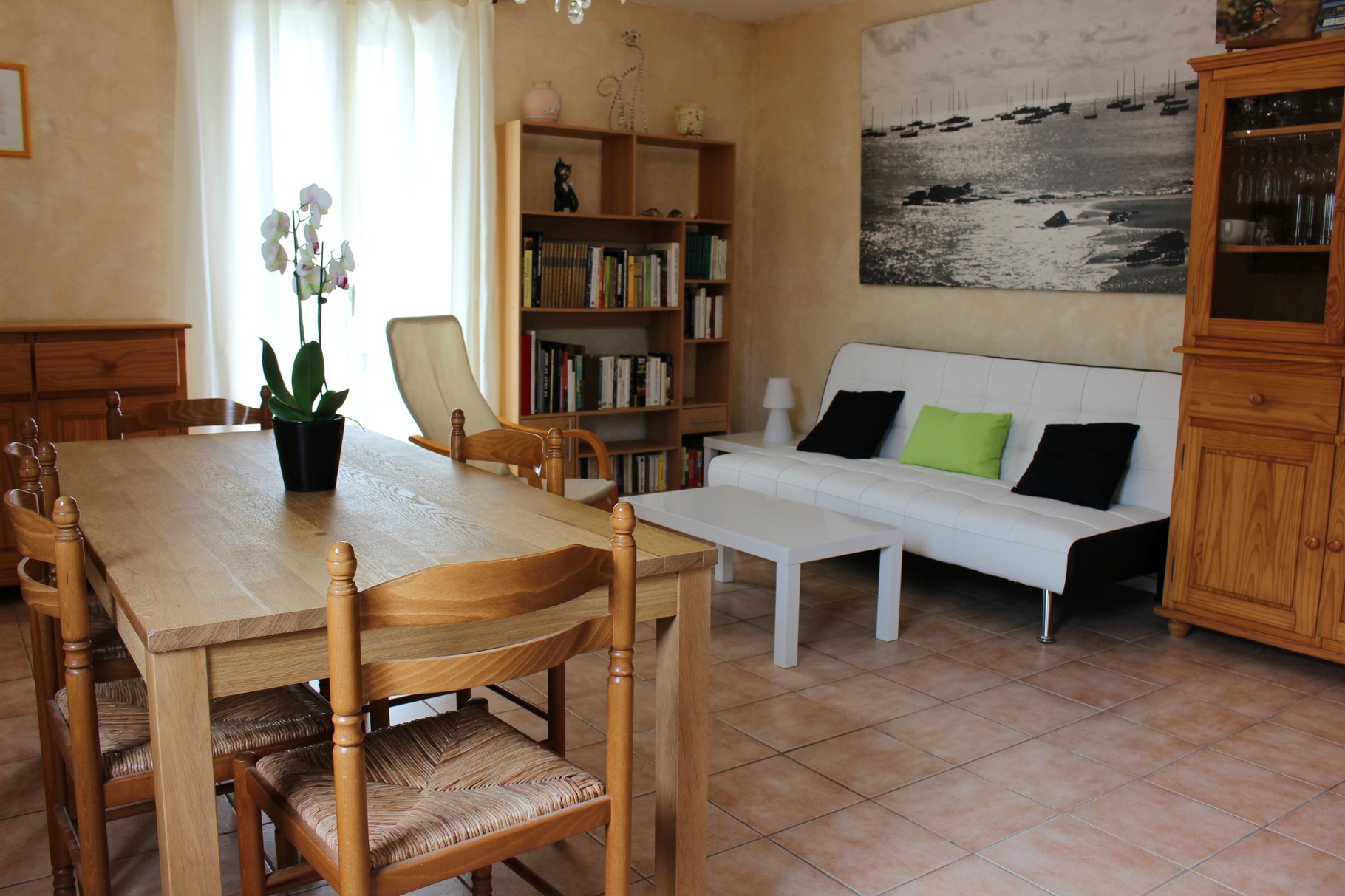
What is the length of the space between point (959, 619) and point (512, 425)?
6.51 ft

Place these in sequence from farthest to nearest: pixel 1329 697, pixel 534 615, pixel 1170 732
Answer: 1. pixel 1329 697
2. pixel 1170 732
3. pixel 534 615

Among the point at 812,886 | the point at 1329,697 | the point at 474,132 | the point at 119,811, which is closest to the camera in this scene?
the point at 119,811

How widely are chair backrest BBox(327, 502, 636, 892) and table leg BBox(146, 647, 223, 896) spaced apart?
17 centimetres

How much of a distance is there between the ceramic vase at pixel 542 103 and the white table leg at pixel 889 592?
2649mm

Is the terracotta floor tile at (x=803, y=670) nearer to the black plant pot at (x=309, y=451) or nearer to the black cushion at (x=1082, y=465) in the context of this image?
the black cushion at (x=1082, y=465)

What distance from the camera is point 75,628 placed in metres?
1.67

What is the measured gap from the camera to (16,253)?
4098 mm

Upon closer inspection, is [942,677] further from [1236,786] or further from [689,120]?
[689,120]

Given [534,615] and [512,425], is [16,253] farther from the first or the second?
[534,615]

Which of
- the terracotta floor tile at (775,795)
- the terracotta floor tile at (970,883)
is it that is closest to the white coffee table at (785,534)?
the terracotta floor tile at (775,795)

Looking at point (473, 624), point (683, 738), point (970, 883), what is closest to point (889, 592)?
point (970, 883)

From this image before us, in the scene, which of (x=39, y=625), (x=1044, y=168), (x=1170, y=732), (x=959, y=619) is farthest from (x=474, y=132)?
(x=1170, y=732)

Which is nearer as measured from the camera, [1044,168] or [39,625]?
[39,625]

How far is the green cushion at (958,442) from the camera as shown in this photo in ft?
14.2
